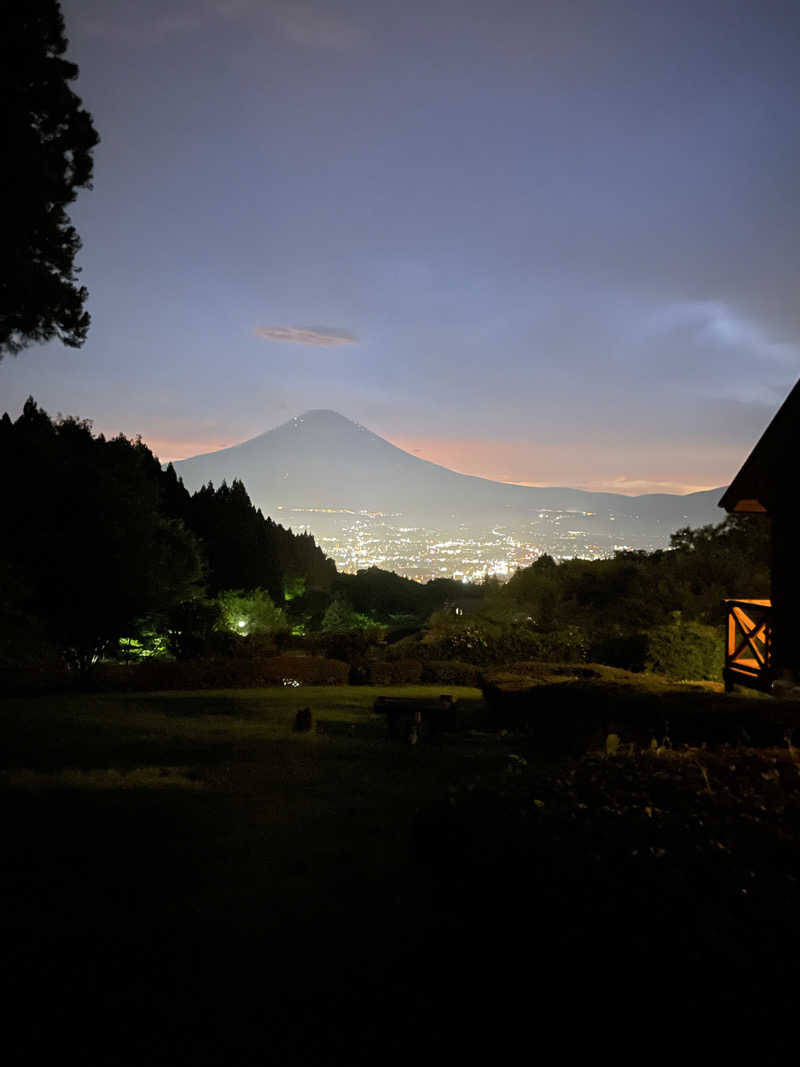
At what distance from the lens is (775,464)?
1074 centimetres

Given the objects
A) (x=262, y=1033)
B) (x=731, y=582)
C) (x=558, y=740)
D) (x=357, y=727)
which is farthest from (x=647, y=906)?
(x=731, y=582)

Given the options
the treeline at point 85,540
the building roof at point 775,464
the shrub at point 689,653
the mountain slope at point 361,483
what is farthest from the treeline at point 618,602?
the mountain slope at point 361,483

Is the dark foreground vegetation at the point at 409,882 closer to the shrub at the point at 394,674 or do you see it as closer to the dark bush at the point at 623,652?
the dark bush at the point at 623,652

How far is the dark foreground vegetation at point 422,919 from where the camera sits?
2.79 metres

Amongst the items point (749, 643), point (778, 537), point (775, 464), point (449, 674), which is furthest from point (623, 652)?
point (775, 464)

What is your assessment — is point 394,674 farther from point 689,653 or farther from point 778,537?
point 778,537

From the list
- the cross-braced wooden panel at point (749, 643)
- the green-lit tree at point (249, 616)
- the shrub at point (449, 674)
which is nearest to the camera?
the cross-braced wooden panel at point (749, 643)

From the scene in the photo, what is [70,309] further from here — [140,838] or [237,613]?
[237,613]

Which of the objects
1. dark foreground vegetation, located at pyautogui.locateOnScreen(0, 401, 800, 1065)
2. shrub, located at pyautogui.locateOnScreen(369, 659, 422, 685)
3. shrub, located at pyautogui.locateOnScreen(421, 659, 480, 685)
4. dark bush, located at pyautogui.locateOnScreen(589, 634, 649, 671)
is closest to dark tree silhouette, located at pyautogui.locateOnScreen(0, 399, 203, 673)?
shrub, located at pyautogui.locateOnScreen(369, 659, 422, 685)

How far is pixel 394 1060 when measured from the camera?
3.03m

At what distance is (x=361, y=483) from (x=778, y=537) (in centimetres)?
15972

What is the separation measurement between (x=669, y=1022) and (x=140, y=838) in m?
4.33

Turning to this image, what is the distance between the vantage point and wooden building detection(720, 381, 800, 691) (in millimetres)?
10438

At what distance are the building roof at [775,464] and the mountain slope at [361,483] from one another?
8602 cm
